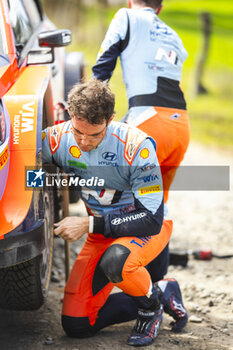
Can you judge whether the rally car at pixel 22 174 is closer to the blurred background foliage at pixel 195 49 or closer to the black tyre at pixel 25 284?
the black tyre at pixel 25 284

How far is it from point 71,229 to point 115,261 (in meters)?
0.30

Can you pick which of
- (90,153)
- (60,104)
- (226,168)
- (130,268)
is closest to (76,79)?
(60,104)

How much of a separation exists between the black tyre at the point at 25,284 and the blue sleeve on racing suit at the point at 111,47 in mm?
966

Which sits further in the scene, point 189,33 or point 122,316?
point 189,33

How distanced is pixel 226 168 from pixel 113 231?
16.0ft

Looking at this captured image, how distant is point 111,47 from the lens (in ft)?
12.8

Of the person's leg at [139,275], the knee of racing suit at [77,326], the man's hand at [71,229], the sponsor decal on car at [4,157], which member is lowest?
the knee of racing suit at [77,326]

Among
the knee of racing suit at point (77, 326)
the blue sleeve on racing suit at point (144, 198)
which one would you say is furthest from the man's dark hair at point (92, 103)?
the knee of racing suit at point (77, 326)

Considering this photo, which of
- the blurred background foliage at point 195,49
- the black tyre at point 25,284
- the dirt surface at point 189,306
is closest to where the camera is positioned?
the black tyre at point 25,284

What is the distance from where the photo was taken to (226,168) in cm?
798

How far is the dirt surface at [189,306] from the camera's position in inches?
137

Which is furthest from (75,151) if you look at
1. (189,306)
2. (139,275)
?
(189,306)

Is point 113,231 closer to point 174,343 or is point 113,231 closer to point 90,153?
point 90,153

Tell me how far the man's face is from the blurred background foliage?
237 centimetres
